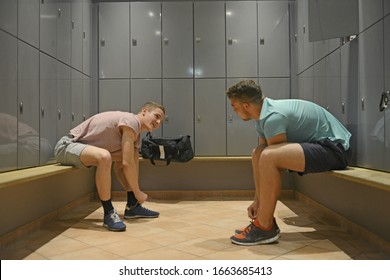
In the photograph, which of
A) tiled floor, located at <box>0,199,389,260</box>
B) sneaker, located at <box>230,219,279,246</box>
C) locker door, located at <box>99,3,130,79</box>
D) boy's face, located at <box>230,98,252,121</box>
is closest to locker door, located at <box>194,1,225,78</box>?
locker door, located at <box>99,3,130,79</box>

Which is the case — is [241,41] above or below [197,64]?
above

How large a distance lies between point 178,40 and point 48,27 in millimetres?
1675

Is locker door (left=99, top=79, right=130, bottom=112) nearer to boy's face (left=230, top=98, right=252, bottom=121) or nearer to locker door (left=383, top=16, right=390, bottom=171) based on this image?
boy's face (left=230, top=98, right=252, bottom=121)

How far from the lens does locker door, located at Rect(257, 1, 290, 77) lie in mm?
4410

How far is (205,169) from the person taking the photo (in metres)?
4.49

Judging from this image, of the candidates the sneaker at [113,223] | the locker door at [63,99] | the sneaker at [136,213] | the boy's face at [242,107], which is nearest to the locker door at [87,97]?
the locker door at [63,99]

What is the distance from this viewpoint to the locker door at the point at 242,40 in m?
4.43

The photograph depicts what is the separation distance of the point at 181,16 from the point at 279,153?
285 cm

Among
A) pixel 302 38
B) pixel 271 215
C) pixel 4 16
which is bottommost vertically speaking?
pixel 271 215

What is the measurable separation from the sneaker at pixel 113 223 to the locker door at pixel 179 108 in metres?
1.80

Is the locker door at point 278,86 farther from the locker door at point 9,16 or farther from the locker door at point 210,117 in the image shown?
the locker door at point 9,16

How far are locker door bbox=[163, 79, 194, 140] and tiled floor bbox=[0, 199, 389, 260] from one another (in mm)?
1273

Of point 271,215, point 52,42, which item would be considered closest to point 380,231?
point 271,215
